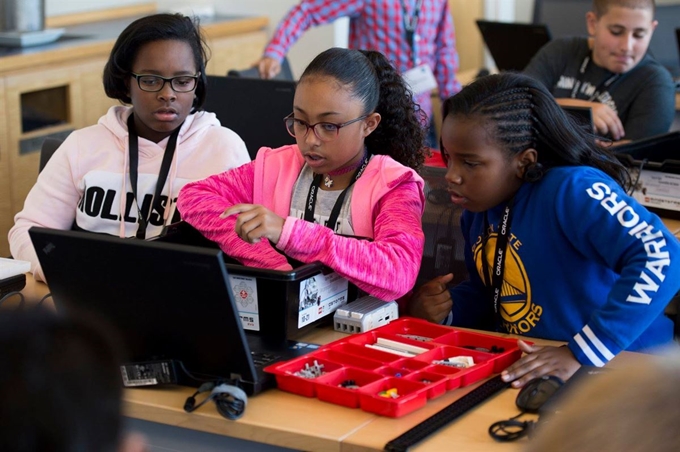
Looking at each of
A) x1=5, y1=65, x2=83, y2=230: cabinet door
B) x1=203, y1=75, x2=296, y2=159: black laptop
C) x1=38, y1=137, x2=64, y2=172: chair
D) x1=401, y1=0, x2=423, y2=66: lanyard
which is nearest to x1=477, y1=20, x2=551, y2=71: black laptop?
x1=401, y1=0, x2=423, y2=66: lanyard

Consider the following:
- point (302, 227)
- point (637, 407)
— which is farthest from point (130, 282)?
point (637, 407)

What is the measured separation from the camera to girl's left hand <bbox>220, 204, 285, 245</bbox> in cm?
187

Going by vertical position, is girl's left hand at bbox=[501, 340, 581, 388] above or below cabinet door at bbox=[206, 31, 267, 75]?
below

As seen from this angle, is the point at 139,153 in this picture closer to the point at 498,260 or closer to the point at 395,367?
the point at 498,260

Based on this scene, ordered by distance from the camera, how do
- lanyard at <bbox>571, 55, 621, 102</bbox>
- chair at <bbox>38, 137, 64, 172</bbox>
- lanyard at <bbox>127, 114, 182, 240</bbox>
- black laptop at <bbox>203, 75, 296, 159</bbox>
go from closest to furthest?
lanyard at <bbox>127, 114, 182, 240</bbox>
chair at <bbox>38, 137, 64, 172</bbox>
black laptop at <bbox>203, 75, 296, 159</bbox>
lanyard at <bbox>571, 55, 621, 102</bbox>

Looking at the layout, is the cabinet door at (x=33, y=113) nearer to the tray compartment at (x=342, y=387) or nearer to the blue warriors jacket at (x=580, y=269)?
the blue warriors jacket at (x=580, y=269)

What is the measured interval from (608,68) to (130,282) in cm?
234

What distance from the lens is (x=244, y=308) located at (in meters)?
1.82

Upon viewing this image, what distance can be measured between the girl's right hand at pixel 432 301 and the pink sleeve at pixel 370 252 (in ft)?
0.37

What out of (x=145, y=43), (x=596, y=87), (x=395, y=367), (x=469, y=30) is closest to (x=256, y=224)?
(x=395, y=367)

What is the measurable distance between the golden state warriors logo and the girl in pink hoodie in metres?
0.18

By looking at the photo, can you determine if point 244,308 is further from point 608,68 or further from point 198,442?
point 608,68

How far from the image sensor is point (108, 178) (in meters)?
2.43

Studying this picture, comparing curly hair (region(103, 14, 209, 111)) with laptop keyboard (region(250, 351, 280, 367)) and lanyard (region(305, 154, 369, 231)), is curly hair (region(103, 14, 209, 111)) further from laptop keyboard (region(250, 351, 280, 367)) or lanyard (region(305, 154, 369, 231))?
laptop keyboard (region(250, 351, 280, 367))
